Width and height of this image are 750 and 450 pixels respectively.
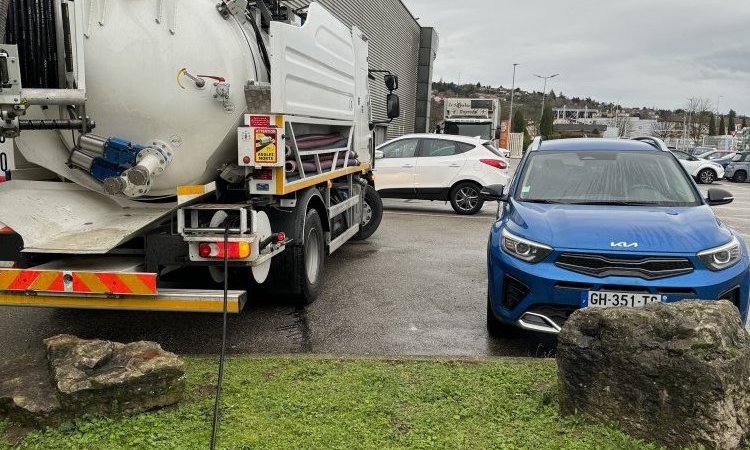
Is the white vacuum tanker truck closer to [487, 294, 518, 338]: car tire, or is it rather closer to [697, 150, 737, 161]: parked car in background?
[487, 294, 518, 338]: car tire

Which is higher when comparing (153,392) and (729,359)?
(729,359)

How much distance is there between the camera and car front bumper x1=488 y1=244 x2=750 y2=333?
13.7 ft

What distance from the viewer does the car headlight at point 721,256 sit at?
14.0ft

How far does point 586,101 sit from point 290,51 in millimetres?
140190

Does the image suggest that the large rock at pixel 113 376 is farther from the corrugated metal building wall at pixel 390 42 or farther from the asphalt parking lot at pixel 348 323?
the corrugated metal building wall at pixel 390 42

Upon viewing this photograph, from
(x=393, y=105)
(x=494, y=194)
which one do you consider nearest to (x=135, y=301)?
(x=494, y=194)

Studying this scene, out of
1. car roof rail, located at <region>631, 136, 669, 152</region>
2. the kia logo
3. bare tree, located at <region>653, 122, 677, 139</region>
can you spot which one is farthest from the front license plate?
bare tree, located at <region>653, 122, 677, 139</region>

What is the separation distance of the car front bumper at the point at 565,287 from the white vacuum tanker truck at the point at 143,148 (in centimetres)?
183

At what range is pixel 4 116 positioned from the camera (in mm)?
3748

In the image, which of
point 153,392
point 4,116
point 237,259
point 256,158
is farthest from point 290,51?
point 153,392

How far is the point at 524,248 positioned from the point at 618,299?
738 mm

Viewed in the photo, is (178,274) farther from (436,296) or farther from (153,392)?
(436,296)

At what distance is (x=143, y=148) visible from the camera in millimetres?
4449

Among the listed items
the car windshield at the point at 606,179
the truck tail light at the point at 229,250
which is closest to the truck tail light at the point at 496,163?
the car windshield at the point at 606,179
